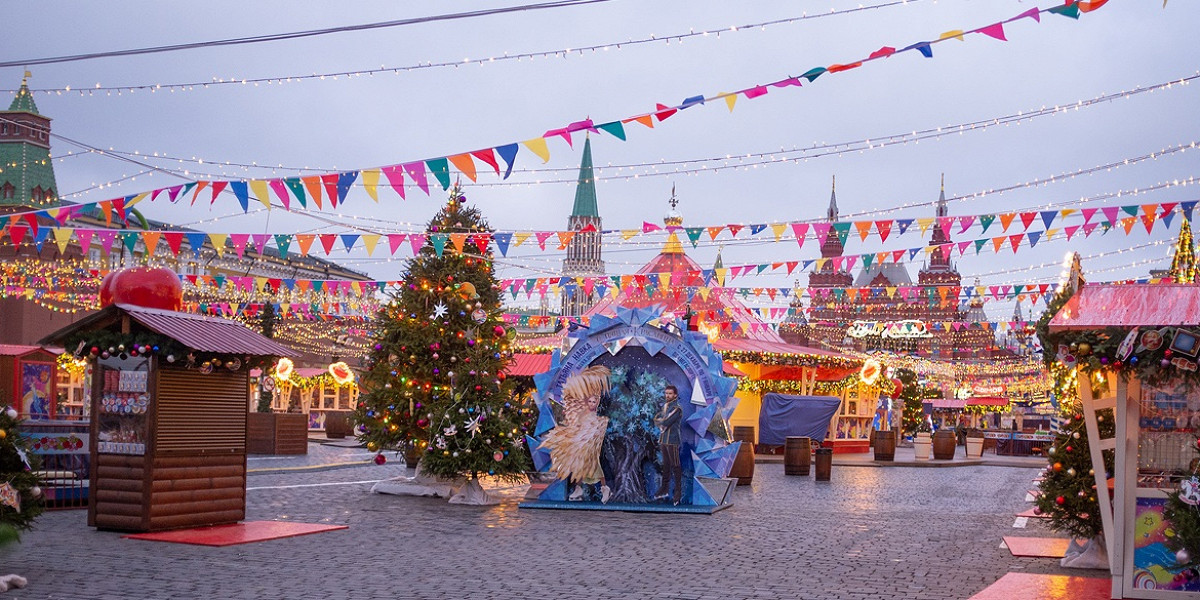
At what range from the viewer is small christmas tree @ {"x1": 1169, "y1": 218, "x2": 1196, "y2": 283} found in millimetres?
13206

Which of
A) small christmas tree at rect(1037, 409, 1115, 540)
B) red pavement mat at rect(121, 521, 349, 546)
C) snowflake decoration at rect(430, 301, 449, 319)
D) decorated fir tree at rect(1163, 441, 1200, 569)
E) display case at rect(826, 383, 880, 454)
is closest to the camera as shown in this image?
decorated fir tree at rect(1163, 441, 1200, 569)

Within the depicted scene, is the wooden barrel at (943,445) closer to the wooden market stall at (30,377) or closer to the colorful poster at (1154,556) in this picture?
the wooden market stall at (30,377)

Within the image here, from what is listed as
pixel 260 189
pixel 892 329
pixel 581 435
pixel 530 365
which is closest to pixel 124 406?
pixel 260 189

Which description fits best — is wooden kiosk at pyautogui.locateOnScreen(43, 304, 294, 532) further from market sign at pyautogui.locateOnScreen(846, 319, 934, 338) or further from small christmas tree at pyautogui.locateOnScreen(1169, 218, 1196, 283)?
market sign at pyautogui.locateOnScreen(846, 319, 934, 338)

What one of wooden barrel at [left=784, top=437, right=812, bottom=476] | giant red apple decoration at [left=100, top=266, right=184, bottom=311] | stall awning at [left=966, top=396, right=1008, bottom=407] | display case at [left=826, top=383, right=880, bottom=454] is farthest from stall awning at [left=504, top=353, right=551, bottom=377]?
stall awning at [left=966, top=396, right=1008, bottom=407]

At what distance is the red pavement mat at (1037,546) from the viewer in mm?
11977

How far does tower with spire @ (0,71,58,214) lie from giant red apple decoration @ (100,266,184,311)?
1353 inches

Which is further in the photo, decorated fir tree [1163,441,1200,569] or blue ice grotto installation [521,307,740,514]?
blue ice grotto installation [521,307,740,514]

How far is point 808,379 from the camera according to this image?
3494 cm

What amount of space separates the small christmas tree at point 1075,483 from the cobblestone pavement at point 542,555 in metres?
0.48

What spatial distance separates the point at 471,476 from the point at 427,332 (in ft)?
7.72

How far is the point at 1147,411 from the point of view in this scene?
31.7 ft

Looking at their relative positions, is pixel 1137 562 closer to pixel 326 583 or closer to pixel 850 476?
pixel 326 583

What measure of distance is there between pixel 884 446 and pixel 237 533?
913 inches
